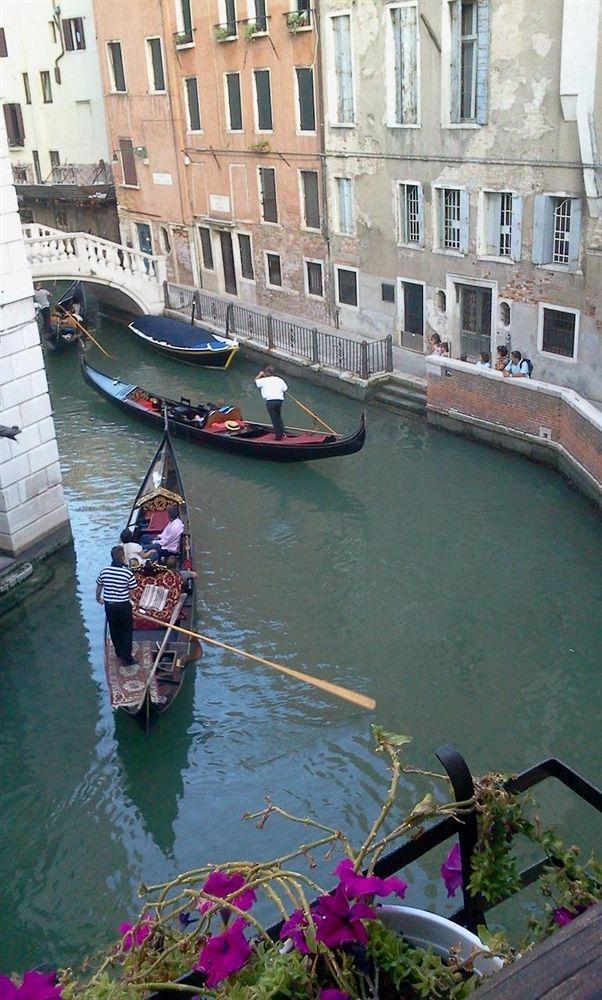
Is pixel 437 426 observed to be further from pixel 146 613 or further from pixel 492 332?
pixel 146 613

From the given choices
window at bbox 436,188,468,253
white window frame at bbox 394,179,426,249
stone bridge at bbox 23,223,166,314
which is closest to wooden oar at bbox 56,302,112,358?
stone bridge at bbox 23,223,166,314

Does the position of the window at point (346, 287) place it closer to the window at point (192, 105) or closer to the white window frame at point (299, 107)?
the white window frame at point (299, 107)

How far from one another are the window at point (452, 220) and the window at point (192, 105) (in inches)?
268

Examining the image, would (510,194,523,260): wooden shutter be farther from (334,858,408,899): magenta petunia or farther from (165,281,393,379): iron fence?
(334,858,408,899): magenta petunia

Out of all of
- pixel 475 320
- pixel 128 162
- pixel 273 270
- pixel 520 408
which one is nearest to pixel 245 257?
pixel 273 270

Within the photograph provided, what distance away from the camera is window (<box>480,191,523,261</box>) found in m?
11.1

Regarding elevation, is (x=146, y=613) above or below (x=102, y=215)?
below

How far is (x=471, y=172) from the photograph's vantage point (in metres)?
11.6

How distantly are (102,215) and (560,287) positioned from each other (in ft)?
46.6

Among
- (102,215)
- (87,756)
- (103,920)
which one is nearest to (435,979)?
(103,920)

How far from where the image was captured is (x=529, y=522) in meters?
9.41

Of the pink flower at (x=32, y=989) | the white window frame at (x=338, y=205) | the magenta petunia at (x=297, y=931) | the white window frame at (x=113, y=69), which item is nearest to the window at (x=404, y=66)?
the white window frame at (x=338, y=205)

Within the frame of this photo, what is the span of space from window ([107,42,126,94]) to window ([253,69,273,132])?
15.8 feet

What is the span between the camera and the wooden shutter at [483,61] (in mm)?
10703
